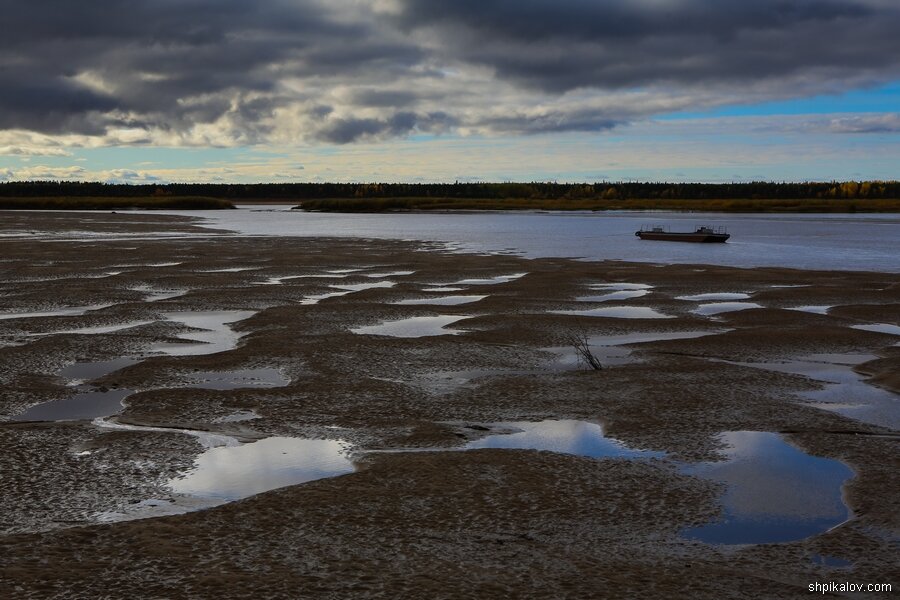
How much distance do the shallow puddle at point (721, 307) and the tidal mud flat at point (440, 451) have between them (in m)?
0.30

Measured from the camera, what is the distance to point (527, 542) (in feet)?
21.5

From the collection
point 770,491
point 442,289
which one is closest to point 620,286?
point 442,289

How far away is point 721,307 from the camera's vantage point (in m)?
21.4

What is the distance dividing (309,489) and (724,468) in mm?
3985

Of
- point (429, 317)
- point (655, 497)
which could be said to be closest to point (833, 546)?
point (655, 497)

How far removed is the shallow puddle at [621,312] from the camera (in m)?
19.6

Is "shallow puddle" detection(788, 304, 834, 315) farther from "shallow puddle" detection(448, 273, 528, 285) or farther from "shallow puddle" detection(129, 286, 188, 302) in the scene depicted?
"shallow puddle" detection(129, 286, 188, 302)

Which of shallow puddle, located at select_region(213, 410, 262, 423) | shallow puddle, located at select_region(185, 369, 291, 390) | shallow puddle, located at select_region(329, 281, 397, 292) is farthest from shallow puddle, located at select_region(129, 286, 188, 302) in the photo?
shallow puddle, located at select_region(213, 410, 262, 423)

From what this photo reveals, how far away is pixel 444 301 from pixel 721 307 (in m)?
6.76

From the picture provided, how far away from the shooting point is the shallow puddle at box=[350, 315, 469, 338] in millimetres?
16734

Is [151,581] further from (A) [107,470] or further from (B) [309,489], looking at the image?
(A) [107,470]

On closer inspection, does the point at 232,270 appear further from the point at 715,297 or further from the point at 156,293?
the point at 715,297

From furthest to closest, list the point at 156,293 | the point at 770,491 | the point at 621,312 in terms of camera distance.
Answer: the point at 156,293, the point at 621,312, the point at 770,491

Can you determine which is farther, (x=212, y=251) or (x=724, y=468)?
(x=212, y=251)
